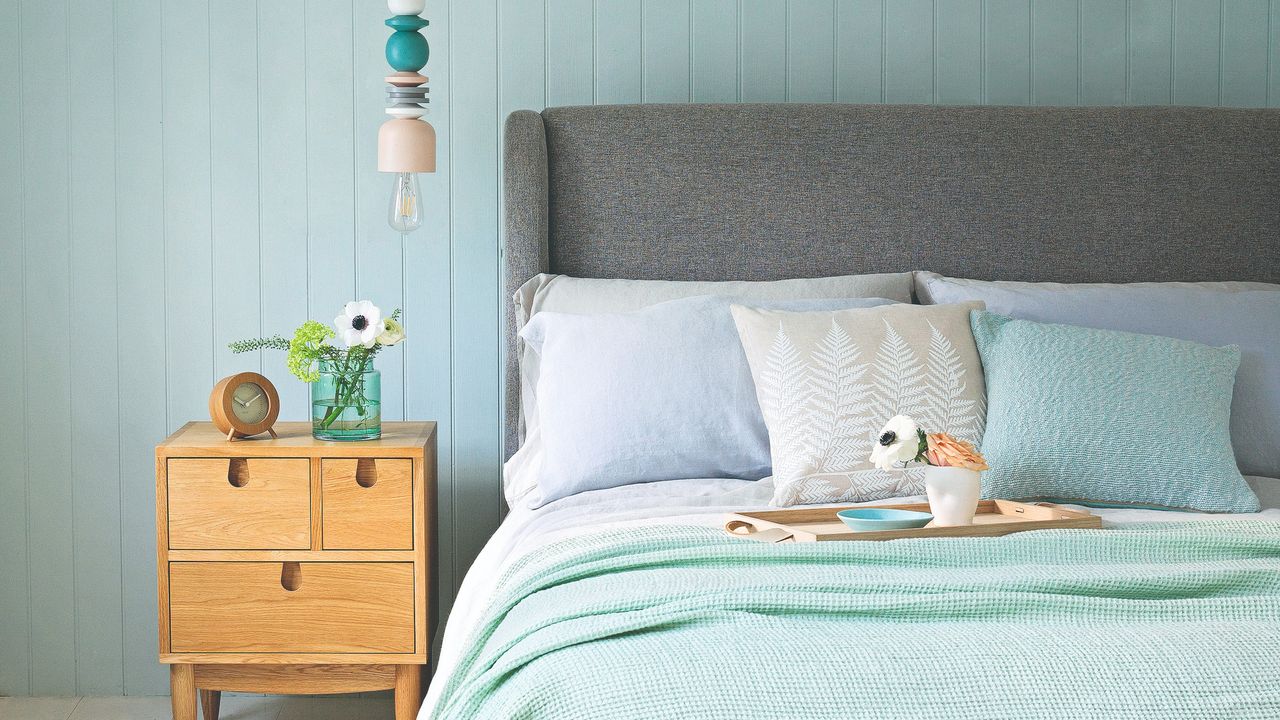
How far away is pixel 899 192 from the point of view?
257 cm

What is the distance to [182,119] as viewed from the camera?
104 inches

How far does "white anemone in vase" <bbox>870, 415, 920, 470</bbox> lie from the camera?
1631mm

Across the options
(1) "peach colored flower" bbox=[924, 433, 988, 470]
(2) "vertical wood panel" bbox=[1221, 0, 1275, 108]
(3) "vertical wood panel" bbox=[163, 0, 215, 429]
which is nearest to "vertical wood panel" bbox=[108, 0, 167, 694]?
(3) "vertical wood panel" bbox=[163, 0, 215, 429]

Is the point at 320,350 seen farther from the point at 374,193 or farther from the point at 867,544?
the point at 867,544

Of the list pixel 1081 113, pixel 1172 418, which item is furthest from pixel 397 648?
pixel 1081 113

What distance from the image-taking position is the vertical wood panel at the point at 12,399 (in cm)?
260

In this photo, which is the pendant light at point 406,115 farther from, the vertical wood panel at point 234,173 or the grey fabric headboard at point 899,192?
the vertical wood panel at point 234,173

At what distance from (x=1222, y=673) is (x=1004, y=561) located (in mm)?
372

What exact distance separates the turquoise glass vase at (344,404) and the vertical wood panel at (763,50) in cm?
116

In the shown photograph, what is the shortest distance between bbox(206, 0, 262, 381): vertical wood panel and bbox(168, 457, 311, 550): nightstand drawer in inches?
21.2

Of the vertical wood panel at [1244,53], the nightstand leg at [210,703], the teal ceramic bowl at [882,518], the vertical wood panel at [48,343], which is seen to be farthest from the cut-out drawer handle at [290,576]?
the vertical wood panel at [1244,53]

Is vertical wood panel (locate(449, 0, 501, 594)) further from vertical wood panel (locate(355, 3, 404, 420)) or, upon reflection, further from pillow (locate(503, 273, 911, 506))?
pillow (locate(503, 273, 911, 506))

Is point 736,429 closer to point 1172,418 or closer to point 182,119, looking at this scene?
point 1172,418

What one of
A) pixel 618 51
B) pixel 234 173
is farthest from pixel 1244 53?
pixel 234 173
